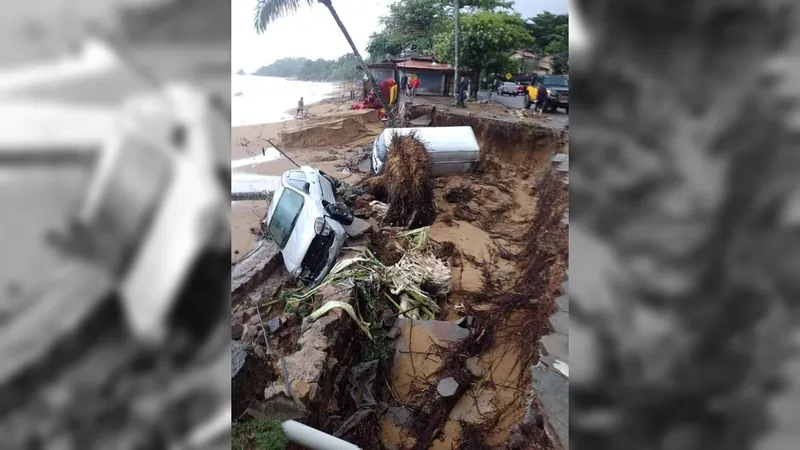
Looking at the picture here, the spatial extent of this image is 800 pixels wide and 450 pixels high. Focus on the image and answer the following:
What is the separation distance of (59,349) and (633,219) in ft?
3.48

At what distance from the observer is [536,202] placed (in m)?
7.73

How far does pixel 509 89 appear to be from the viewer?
29.8 ft

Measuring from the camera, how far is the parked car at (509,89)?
29.0 ft

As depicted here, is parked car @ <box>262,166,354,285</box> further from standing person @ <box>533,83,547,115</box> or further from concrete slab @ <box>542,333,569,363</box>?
standing person @ <box>533,83,547,115</box>

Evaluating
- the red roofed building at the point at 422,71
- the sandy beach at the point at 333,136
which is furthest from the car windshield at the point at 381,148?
the red roofed building at the point at 422,71

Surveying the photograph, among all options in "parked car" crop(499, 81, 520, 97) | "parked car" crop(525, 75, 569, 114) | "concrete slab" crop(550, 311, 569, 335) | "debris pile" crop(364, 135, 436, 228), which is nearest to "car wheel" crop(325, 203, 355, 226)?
"debris pile" crop(364, 135, 436, 228)

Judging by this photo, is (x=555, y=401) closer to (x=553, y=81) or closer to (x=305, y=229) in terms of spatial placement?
(x=305, y=229)

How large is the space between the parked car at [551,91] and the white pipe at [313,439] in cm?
635

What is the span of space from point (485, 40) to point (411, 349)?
233 inches

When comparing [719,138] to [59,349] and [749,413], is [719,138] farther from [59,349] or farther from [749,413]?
[59,349]

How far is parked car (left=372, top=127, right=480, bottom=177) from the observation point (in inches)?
308

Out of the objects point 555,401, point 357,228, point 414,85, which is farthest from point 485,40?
point 555,401

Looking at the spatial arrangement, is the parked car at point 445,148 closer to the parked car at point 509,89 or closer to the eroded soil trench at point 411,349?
the parked car at point 509,89

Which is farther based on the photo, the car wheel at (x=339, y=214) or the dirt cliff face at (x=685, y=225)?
the car wheel at (x=339, y=214)
